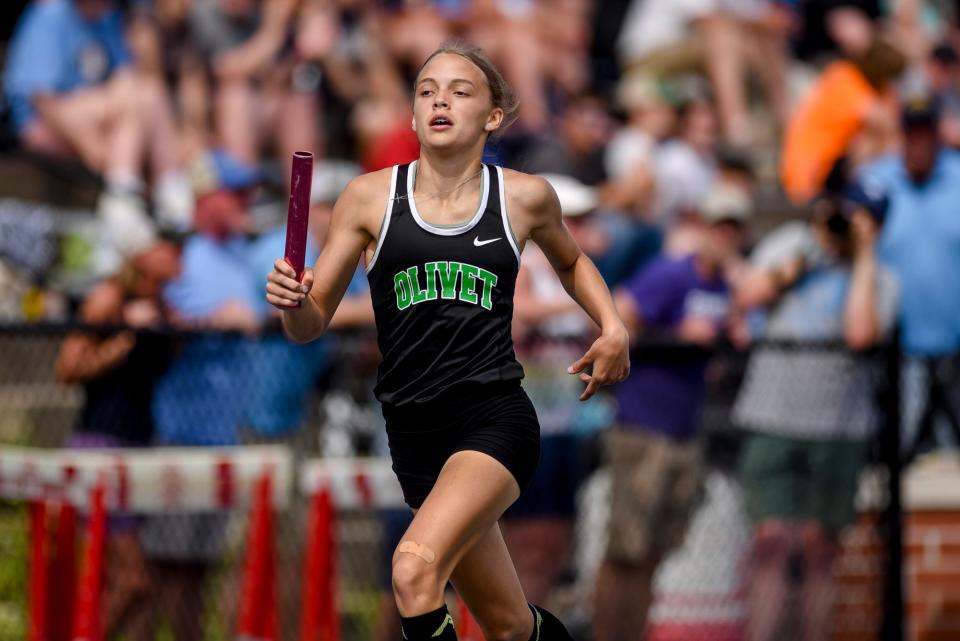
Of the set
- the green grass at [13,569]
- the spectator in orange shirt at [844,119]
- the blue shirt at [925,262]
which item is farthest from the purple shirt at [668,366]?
the green grass at [13,569]

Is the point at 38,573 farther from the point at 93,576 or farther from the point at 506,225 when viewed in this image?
the point at 506,225

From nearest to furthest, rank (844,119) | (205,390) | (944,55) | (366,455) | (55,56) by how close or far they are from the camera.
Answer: (205,390) → (366,455) → (55,56) → (844,119) → (944,55)

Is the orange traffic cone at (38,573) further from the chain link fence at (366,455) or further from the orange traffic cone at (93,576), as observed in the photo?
the chain link fence at (366,455)

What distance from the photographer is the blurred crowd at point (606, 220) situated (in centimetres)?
838

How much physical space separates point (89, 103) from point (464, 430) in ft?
21.7

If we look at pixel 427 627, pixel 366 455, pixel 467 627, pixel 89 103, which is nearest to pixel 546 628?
pixel 427 627

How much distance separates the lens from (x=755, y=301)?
30.6 ft

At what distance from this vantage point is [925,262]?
9.81m

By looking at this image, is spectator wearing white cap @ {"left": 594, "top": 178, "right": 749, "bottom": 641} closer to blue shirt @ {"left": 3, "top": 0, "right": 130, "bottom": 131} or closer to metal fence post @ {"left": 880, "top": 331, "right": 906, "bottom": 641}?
metal fence post @ {"left": 880, "top": 331, "right": 906, "bottom": 641}

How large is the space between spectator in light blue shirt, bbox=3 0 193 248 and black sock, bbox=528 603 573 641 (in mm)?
5935

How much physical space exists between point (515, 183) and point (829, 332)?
163 inches

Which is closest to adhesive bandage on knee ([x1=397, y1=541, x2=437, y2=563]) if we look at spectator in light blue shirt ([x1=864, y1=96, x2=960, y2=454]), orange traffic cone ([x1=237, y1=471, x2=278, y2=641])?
orange traffic cone ([x1=237, y1=471, x2=278, y2=641])

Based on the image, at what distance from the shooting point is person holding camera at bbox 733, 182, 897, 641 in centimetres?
863

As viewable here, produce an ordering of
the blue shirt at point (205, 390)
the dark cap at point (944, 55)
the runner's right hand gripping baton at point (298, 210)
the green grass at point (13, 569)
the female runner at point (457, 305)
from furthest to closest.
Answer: the dark cap at point (944, 55), the green grass at point (13, 569), the blue shirt at point (205, 390), the female runner at point (457, 305), the runner's right hand gripping baton at point (298, 210)
